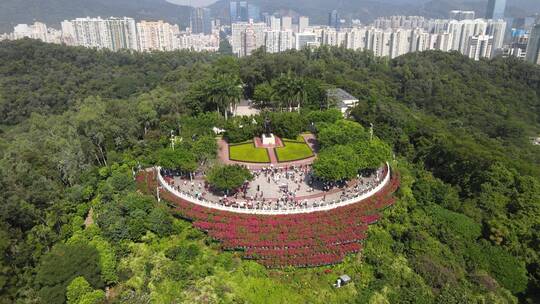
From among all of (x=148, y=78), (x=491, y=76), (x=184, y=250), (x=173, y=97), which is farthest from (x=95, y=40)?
(x=184, y=250)

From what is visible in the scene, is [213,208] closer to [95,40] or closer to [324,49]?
[324,49]

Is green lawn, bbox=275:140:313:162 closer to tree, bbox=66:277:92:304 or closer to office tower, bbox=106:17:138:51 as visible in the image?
tree, bbox=66:277:92:304

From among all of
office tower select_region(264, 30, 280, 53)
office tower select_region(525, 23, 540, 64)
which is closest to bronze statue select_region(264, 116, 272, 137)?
office tower select_region(264, 30, 280, 53)

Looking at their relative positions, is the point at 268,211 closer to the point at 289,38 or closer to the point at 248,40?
the point at 248,40

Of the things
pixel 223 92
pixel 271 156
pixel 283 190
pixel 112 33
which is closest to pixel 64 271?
pixel 283 190

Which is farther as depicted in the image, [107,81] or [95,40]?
[95,40]

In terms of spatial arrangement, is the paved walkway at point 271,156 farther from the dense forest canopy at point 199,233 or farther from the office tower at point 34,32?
the office tower at point 34,32
